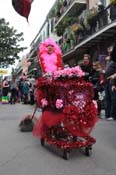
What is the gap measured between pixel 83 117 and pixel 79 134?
0.92ft

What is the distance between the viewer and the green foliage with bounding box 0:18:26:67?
4405 cm

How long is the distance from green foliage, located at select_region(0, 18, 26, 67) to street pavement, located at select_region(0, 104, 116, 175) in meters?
35.4

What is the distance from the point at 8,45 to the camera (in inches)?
1748

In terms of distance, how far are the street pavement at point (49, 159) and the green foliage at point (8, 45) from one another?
35378 mm

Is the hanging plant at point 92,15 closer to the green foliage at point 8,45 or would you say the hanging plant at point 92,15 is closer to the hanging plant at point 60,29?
the hanging plant at point 60,29

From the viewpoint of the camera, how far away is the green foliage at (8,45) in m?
44.0

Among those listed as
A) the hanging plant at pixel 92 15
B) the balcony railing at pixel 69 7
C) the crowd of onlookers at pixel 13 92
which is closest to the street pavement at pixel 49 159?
the crowd of onlookers at pixel 13 92

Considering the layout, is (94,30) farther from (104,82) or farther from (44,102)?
(44,102)

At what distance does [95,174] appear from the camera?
19.5 ft

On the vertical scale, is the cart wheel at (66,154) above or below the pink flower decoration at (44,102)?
below

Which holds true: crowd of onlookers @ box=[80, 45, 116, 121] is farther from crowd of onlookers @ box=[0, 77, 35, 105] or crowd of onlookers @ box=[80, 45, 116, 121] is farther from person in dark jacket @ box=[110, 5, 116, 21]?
crowd of onlookers @ box=[0, 77, 35, 105]

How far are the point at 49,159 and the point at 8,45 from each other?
38.2 meters

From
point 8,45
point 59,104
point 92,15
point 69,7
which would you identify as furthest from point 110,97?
point 8,45

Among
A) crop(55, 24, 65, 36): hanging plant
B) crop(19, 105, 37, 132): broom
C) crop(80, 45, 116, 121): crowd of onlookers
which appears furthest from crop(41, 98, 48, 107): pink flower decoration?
crop(55, 24, 65, 36): hanging plant
